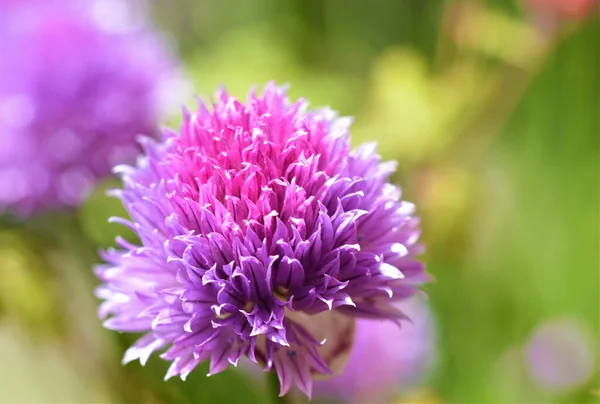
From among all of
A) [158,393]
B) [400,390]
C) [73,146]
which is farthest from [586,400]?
[73,146]

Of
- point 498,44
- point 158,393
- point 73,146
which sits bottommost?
point 158,393

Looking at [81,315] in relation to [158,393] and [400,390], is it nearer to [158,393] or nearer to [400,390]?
[158,393]

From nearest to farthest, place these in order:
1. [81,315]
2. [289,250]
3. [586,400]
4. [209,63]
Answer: [289,250], [586,400], [81,315], [209,63]

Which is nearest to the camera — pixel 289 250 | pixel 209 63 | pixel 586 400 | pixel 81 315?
pixel 289 250

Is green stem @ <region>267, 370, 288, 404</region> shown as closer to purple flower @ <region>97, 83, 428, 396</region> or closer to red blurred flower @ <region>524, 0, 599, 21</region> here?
purple flower @ <region>97, 83, 428, 396</region>

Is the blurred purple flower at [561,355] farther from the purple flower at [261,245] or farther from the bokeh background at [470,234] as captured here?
the purple flower at [261,245]

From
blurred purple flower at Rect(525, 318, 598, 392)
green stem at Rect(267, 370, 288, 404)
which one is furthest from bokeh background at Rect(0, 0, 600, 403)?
green stem at Rect(267, 370, 288, 404)
